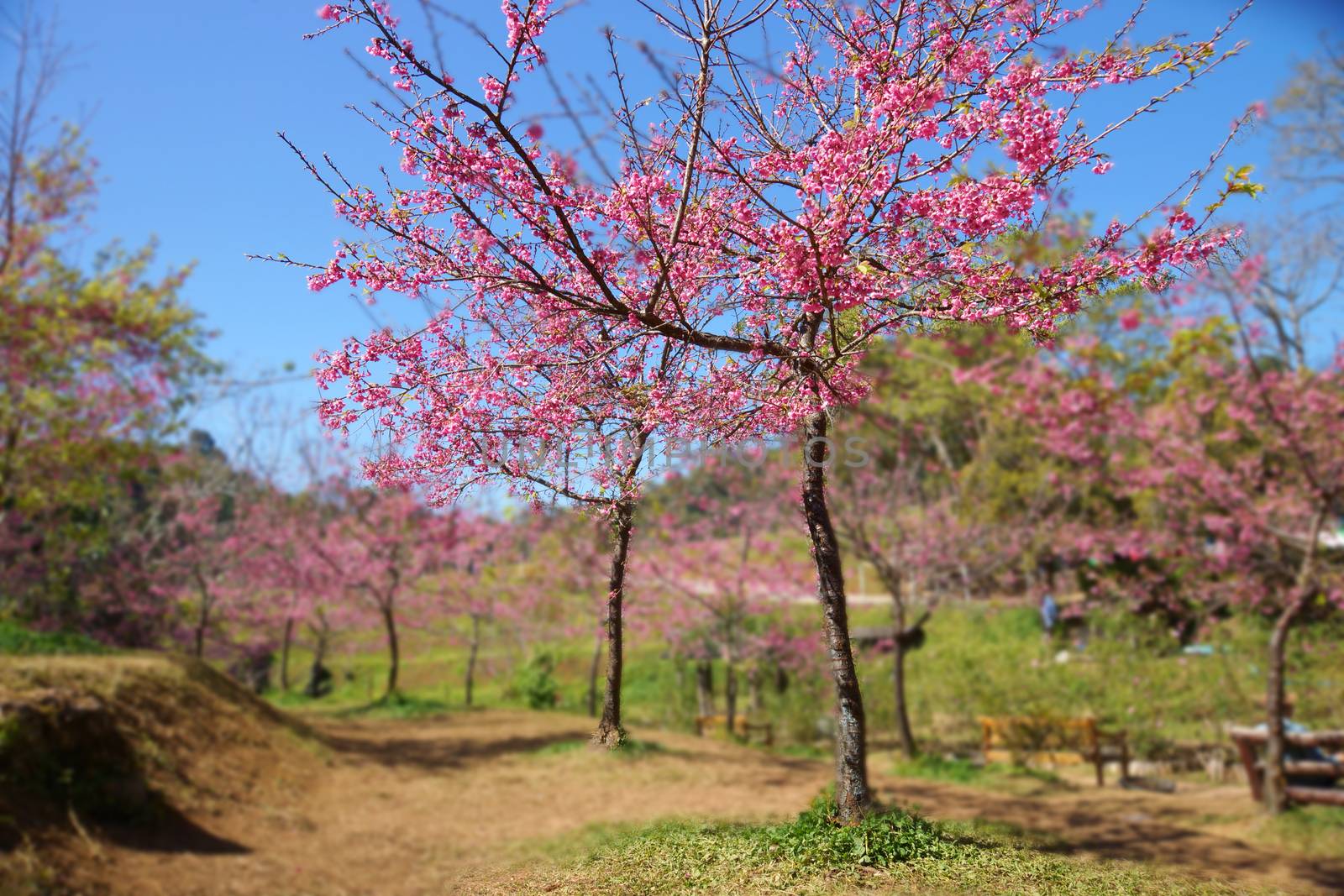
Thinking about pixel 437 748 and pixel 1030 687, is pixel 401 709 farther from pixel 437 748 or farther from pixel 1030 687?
pixel 1030 687

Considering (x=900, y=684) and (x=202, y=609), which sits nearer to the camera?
(x=900, y=684)

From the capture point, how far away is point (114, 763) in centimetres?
810

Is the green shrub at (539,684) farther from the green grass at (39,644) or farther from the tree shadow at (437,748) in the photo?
the green grass at (39,644)

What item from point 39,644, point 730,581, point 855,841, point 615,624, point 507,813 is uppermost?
point 730,581

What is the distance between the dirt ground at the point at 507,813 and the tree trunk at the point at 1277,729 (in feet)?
1.43

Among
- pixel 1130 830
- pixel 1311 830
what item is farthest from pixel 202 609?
pixel 1311 830

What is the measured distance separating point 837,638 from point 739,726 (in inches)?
476

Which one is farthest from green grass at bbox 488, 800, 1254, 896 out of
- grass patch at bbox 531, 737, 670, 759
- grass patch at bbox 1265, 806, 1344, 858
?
grass patch at bbox 1265, 806, 1344, 858

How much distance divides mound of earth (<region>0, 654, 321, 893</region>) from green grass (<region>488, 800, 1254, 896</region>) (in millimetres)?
5029

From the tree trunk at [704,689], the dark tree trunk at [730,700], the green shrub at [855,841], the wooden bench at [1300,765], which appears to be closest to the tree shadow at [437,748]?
the dark tree trunk at [730,700]

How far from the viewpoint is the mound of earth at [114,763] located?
259 inches

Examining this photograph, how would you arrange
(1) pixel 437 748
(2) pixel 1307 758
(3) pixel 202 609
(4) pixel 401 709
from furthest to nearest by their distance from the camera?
1. (3) pixel 202 609
2. (4) pixel 401 709
3. (1) pixel 437 748
4. (2) pixel 1307 758

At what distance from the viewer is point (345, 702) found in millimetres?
20406

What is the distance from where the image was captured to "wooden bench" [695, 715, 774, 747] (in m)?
14.6
